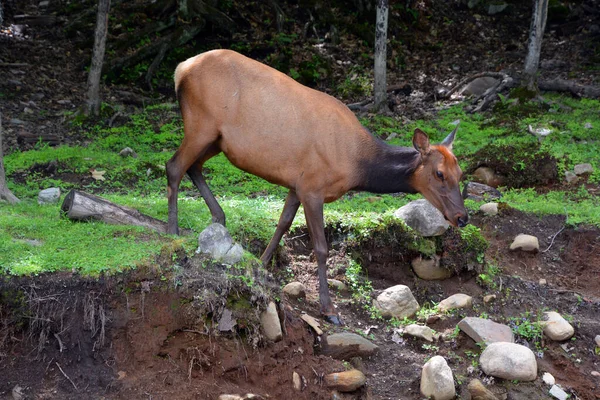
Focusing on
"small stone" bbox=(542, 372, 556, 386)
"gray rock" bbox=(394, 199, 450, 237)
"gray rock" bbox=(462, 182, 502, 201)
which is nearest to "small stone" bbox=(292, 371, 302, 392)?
"small stone" bbox=(542, 372, 556, 386)

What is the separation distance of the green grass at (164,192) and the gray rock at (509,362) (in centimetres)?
185

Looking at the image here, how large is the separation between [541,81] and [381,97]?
11.8ft

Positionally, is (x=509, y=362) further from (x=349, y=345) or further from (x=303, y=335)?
(x=303, y=335)

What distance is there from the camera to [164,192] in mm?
9125

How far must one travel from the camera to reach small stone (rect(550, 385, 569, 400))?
6086 mm

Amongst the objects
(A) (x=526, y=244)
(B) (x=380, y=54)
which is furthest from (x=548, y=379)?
→ (B) (x=380, y=54)

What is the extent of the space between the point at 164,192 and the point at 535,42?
766 centimetres

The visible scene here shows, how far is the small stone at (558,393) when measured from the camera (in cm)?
609

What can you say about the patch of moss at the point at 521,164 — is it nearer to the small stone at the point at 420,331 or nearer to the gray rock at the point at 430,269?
the gray rock at the point at 430,269

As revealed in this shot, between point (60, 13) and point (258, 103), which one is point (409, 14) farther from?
point (258, 103)

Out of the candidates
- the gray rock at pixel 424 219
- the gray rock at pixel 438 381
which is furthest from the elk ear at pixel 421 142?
the gray rock at pixel 438 381

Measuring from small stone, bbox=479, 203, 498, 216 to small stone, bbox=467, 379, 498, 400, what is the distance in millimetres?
3105

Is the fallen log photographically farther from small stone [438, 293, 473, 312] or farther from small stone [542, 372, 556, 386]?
→ small stone [542, 372, 556, 386]

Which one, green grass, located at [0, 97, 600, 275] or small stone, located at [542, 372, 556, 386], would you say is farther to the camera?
small stone, located at [542, 372, 556, 386]
